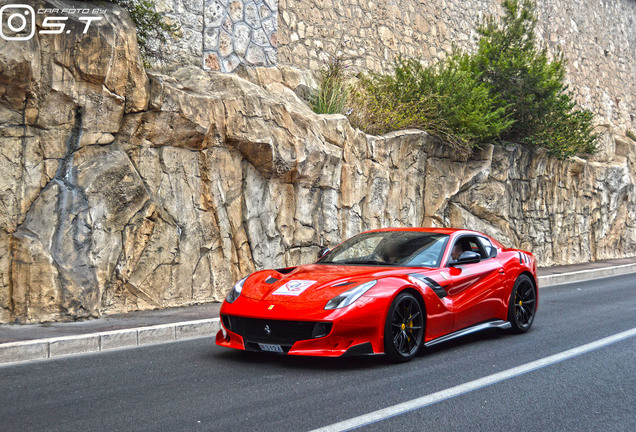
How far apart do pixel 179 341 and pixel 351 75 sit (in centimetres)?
982

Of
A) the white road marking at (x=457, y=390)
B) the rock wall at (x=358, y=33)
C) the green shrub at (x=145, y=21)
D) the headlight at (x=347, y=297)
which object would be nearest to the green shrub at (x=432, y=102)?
the rock wall at (x=358, y=33)

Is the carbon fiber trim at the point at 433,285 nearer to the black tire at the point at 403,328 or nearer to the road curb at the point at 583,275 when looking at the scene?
the black tire at the point at 403,328

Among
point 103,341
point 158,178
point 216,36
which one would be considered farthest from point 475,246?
point 216,36

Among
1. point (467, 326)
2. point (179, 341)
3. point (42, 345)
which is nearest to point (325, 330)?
point (467, 326)

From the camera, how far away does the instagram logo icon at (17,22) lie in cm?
780

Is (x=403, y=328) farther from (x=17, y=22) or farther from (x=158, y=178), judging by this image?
(x=17, y=22)

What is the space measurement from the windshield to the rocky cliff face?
3382 millimetres

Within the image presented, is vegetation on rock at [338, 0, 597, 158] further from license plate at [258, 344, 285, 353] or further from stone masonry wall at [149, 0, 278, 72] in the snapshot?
license plate at [258, 344, 285, 353]

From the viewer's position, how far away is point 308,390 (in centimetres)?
478

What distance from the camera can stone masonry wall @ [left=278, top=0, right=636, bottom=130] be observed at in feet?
47.4

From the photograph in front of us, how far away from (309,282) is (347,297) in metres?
0.53

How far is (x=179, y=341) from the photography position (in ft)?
23.7

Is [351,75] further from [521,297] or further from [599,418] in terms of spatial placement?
[599,418]

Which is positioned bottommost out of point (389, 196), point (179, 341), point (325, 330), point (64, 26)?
point (179, 341)
